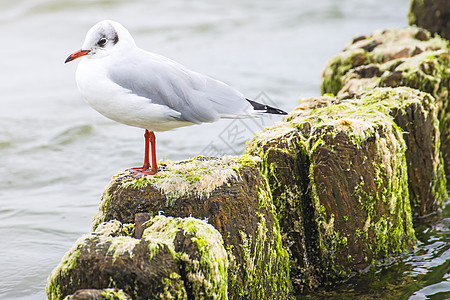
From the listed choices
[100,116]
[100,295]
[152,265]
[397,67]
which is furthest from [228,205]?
[100,116]

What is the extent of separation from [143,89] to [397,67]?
343 cm

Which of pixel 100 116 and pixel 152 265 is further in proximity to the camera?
pixel 100 116

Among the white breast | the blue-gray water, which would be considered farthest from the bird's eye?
the blue-gray water

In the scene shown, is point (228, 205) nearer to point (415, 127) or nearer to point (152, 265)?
point (152, 265)

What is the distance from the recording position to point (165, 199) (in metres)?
3.72

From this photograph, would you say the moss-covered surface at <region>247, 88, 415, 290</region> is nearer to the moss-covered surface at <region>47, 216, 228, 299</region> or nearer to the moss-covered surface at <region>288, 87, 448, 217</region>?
the moss-covered surface at <region>288, 87, 448, 217</region>

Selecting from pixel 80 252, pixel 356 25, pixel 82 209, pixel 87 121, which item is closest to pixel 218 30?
pixel 356 25

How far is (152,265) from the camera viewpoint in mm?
3010

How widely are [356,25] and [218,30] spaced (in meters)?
3.48

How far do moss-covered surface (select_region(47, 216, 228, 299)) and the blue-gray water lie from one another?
5.21 ft

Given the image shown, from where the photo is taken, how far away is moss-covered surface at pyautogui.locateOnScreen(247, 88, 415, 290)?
14.4 ft

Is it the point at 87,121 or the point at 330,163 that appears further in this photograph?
the point at 87,121

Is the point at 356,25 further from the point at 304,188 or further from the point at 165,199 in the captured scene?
the point at 165,199

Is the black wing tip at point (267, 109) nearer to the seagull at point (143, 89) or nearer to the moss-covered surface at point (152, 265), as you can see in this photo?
the seagull at point (143, 89)
